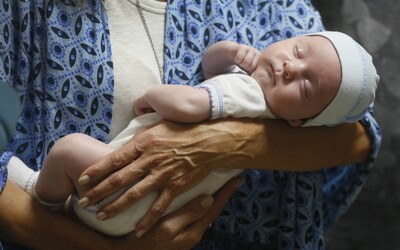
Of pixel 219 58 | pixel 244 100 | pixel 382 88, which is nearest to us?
pixel 244 100

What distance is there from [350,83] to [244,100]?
0.80 feet

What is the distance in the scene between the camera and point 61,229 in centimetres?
140

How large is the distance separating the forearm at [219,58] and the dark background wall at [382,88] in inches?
19.2

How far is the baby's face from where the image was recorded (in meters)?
1.40

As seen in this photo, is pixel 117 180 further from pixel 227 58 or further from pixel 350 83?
pixel 350 83

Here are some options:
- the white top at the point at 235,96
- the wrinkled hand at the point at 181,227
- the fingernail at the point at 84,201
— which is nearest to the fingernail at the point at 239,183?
the wrinkled hand at the point at 181,227

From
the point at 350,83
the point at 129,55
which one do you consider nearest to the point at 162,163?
the point at 129,55

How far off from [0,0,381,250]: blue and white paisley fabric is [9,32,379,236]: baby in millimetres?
112

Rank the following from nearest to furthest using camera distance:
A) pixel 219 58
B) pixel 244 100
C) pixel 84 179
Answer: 1. pixel 84 179
2. pixel 244 100
3. pixel 219 58

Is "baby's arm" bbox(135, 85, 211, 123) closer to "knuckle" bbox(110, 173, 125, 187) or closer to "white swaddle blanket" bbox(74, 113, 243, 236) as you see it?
"white swaddle blanket" bbox(74, 113, 243, 236)

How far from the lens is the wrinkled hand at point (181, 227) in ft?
4.67

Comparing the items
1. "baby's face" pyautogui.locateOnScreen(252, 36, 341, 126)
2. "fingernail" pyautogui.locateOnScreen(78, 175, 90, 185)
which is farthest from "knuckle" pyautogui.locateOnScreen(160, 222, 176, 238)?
"baby's face" pyautogui.locateOnScreen(252, 36, 341, 126)

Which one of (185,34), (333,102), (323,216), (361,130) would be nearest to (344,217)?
(323,216)

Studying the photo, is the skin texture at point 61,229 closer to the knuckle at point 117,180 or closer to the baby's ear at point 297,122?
the knuckle at point 117,180
